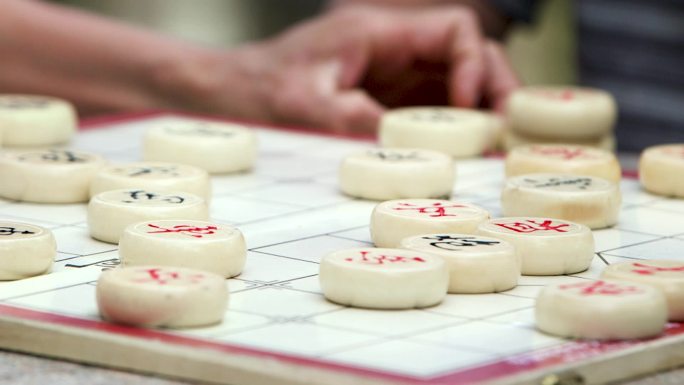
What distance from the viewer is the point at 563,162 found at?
2.44 metres

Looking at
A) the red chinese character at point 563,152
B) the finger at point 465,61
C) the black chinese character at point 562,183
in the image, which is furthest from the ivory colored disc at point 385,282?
the finger at point 465,61

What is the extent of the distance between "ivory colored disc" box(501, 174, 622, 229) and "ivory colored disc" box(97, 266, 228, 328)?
2.29 ft

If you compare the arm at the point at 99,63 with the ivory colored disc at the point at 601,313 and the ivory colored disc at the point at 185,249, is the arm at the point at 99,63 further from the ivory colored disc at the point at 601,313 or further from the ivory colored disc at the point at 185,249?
the ivory colored disc at the point at 601,313

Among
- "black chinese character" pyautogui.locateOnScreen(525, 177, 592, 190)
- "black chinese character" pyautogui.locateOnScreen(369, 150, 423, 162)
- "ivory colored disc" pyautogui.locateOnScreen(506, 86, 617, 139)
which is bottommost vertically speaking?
"black chinese character" pyautogui.locateOnScreen(525, 177, 592, 190)

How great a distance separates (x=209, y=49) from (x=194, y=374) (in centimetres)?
235

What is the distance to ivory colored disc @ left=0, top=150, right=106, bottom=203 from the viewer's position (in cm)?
229

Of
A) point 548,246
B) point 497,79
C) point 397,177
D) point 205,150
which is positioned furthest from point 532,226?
point 497,79

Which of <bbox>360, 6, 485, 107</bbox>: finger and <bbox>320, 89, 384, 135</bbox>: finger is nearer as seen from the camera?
<bbox>320, 89, 384, 135</bbox>: finger

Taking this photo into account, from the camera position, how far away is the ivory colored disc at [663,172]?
243 cm

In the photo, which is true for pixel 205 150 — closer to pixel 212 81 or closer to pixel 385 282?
pixel 385 282

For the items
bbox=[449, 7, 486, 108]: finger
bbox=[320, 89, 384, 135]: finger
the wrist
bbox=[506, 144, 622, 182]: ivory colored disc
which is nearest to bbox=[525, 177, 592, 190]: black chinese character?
bbox=[506, 144, 622, 182]: ivory colored disc

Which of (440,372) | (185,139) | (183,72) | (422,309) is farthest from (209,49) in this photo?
(440,372)

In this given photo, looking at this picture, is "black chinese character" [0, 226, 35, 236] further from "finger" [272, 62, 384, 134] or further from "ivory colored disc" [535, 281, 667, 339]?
"finger" [272, 62, 384, 134]

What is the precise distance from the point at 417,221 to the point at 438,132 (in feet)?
2.60
